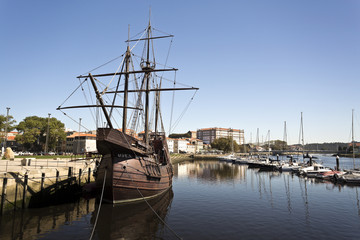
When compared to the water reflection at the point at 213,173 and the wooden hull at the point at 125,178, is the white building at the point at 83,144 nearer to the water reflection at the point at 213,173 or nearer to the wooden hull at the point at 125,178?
the water reflection at the point at 213,173

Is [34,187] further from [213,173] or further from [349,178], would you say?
[349,178]

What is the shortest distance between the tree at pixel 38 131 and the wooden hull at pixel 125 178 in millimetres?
56695

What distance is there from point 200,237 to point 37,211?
Answer: 1289 cm

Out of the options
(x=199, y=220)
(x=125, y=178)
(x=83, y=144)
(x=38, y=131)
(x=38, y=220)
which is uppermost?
(x=38, y=131)

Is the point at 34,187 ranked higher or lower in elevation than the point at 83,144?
lower

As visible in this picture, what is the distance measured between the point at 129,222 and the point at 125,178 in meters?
4.03

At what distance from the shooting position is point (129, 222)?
14359mm

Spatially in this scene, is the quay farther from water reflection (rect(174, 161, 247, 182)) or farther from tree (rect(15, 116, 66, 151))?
tree (rect(15, 116, 66, 151))

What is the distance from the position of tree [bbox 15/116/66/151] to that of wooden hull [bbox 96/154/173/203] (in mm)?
56695

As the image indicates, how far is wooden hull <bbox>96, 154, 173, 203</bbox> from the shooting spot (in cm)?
1734

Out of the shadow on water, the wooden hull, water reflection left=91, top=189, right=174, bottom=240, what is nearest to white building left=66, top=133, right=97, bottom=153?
the wooden hull

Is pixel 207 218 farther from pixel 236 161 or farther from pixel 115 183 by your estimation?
pixel 236 161

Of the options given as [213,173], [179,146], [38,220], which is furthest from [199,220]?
[179,146]

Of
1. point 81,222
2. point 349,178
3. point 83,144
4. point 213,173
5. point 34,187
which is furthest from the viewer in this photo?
point 83,144
